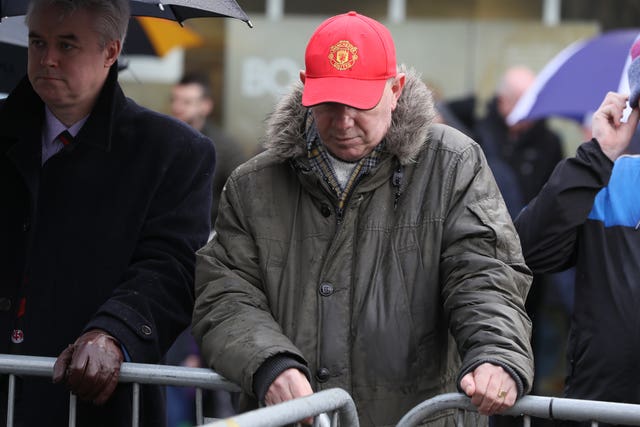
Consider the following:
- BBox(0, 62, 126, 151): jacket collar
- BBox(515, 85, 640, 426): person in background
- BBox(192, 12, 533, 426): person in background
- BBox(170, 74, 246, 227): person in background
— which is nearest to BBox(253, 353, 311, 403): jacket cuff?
BBox(192, 12, 533, 426): person in background

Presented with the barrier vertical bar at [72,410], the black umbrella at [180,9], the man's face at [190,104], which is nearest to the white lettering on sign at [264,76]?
the man's face at [190,104]

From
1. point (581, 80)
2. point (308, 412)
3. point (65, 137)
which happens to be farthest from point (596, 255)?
point (581, 80)

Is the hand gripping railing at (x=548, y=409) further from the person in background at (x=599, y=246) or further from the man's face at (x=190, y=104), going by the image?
the man's face at (x=190, y=104)

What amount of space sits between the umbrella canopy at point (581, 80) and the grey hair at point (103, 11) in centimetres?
384

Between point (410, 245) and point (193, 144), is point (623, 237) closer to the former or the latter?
point (410, 245)

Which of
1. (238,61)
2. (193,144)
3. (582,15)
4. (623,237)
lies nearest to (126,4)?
(193,144)

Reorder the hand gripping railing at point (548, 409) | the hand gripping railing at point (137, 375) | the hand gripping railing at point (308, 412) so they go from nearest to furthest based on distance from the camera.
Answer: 1. the hand gripping railing at point (308, 412)
2. the hand gripping railing at point (548, 409)
3. the hand gripping railing at point (137, 375)

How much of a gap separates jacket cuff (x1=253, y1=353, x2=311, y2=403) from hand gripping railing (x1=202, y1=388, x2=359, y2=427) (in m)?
0.17

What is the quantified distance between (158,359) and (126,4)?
3.91 ft

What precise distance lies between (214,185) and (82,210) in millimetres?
4138

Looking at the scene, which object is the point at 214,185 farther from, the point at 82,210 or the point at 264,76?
the point at 82,210

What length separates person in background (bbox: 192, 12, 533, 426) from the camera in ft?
12.9

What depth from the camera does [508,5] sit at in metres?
11.7

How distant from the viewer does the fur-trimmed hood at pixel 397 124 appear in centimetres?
408
